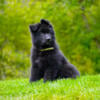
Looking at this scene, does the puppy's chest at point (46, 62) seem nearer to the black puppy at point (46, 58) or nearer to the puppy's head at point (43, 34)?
the black puppy at point (46, 58)

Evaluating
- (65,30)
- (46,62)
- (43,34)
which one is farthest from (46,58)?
(65,30)

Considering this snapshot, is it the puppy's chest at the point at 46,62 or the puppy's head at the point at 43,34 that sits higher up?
the puppy's head at the point at 43,34

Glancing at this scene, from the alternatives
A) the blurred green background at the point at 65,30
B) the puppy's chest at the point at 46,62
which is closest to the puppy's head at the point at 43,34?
the puppy's chest at the point at 46,62

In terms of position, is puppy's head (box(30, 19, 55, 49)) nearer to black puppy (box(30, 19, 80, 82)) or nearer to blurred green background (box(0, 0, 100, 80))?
black puppy (box(30, 19, 80, 82))

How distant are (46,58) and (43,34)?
2.10 feet

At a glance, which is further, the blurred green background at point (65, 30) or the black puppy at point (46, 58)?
the blurred green background at point (65, 30)

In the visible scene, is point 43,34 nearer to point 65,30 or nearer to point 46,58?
point 46,58

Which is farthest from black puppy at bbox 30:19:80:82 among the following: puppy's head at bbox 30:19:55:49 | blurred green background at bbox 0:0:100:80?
blurred green background at bbox 0:0:100:80

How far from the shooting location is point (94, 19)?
19.2 metres

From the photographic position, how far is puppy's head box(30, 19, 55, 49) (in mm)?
5770

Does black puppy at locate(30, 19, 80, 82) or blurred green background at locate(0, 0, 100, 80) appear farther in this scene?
blurred green background at locate(0, 0, 100, 80)

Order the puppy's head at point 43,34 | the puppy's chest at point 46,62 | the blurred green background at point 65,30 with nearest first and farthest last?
the puppy's chest at point 46,62 < the puppy's head at point 43,34 < the blurred green background at point 65,30

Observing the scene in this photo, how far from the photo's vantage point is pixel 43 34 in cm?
581

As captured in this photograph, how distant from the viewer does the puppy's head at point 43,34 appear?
5.77m
